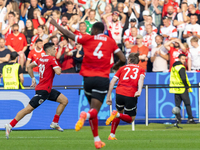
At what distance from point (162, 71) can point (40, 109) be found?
544cm

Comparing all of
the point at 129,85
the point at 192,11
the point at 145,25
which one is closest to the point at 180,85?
the point at 145,25

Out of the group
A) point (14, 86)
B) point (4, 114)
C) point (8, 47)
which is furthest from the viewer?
point (8, 47)

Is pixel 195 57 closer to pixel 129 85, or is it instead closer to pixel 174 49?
pixel 174 49

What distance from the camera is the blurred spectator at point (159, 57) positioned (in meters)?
15.5

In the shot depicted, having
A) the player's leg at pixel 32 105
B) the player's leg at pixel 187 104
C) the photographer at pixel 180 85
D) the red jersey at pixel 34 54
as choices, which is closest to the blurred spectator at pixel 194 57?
the photographer at pixel 180 85

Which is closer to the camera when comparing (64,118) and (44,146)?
(44,146)

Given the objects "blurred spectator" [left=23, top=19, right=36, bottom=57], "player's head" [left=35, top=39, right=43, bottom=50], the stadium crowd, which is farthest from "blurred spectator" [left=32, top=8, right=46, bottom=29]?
"player's head" [left=35, top=39, right=43, bottom=50]

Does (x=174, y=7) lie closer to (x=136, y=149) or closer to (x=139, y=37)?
(x=139, y=37)

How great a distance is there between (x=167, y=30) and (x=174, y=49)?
116 cm

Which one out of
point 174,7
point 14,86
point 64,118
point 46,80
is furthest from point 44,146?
point 174,7

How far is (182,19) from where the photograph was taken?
16.9m

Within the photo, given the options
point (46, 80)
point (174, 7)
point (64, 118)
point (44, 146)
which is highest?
point (174, 7)

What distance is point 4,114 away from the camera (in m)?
12.1

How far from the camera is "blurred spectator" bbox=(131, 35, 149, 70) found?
15344 millimetres
